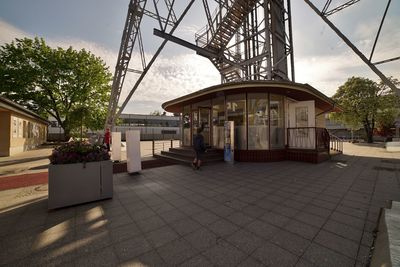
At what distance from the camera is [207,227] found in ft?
8.96

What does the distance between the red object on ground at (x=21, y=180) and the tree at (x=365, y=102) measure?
88.4 ft

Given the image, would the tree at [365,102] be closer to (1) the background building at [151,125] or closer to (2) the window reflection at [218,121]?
(2) the window reflection at [218,121]

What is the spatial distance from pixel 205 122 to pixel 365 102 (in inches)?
888

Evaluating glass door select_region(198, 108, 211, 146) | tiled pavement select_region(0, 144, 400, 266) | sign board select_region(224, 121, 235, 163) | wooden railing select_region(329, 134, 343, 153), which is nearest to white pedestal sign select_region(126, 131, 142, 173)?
tiled pavement select_region(0, 144, 400, 266)

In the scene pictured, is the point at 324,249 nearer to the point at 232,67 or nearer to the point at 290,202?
the point at 290,202

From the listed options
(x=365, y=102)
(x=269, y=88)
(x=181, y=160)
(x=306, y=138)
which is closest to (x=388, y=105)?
(x=365, y=102)

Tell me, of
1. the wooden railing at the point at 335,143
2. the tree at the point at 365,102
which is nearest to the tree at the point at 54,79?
the wooden railing at the point at 335,143

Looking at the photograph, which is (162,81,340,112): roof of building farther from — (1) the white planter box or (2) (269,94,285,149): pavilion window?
(1) the white planter box

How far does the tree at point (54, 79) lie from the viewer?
17.8m

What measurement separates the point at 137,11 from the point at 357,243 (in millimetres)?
14196

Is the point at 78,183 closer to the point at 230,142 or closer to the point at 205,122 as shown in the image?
the point at 230,142

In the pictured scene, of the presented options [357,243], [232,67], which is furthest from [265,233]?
[232,67]

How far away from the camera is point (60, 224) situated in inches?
114

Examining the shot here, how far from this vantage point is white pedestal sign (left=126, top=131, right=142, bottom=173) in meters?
6.42
